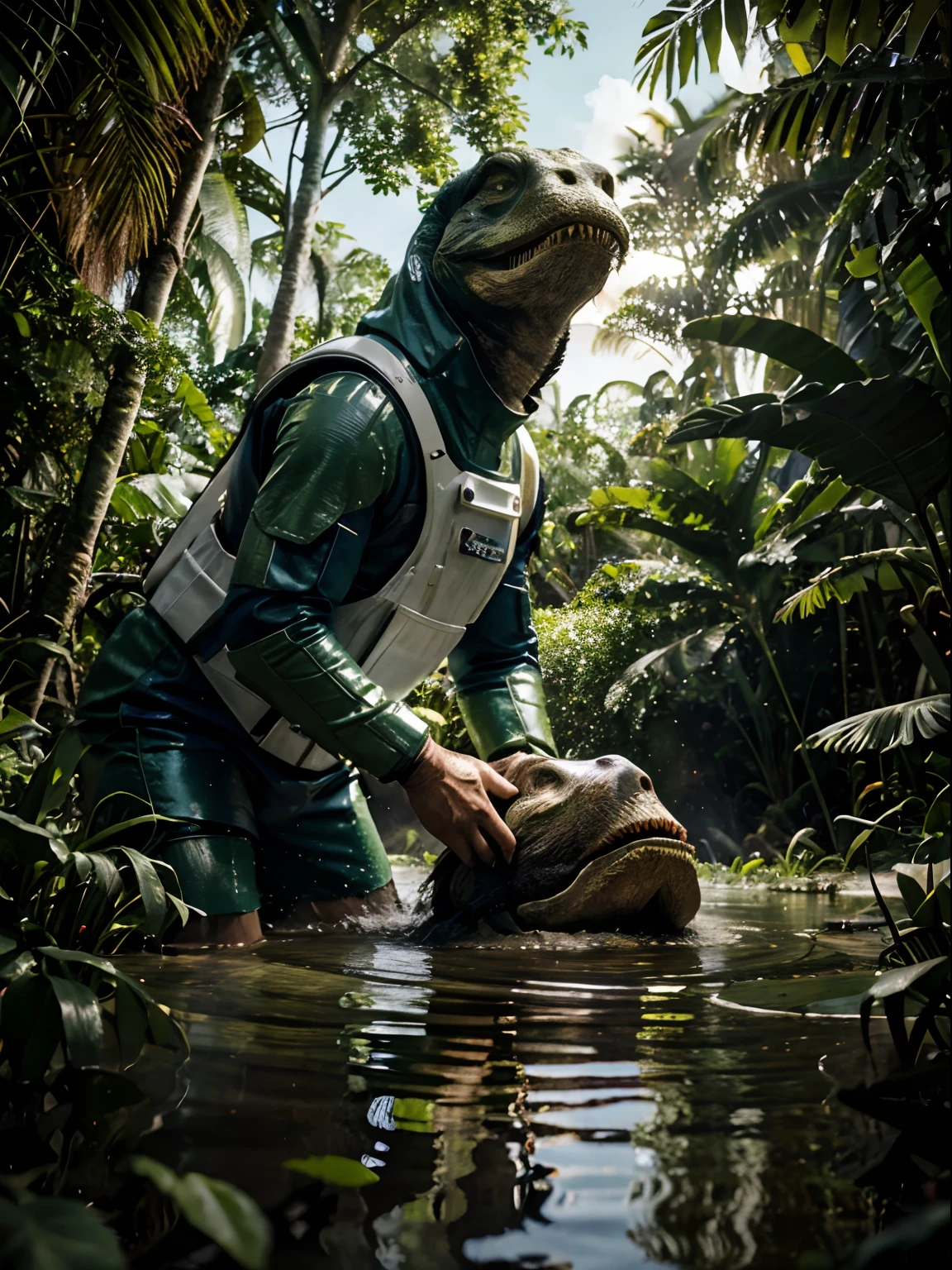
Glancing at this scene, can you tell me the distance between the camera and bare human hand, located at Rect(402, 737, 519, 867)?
195 cm

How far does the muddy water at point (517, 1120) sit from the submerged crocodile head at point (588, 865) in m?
0.43

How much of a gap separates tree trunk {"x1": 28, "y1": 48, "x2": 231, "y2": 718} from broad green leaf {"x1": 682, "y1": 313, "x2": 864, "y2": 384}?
256 cm

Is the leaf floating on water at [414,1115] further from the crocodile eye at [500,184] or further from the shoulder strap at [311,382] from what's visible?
the crocodile eye at [500,184]

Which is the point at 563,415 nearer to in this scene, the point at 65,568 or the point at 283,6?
the point at 283,6

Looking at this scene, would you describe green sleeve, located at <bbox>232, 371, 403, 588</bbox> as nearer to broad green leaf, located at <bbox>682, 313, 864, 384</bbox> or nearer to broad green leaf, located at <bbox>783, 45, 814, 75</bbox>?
broad green leaf, located at <bbox>783, 45, 814, 75</bbox>

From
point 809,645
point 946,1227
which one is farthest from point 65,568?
point 809,645

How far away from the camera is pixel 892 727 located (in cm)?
455

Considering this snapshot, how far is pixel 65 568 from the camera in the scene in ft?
15.2

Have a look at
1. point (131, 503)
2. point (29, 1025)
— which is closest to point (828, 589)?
point (131, 503)

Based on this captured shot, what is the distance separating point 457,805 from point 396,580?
0.50 metres

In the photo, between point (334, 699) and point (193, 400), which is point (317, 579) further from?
point (193, 400)

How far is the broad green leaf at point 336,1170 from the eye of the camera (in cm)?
63

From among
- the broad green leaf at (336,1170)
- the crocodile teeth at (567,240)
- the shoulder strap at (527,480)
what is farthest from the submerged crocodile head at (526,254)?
the broad green leaf at (336,1170)

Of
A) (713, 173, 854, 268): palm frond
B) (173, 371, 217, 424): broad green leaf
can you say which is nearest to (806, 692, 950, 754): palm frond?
→ (173, 371, 217, 424): broad green leaf
